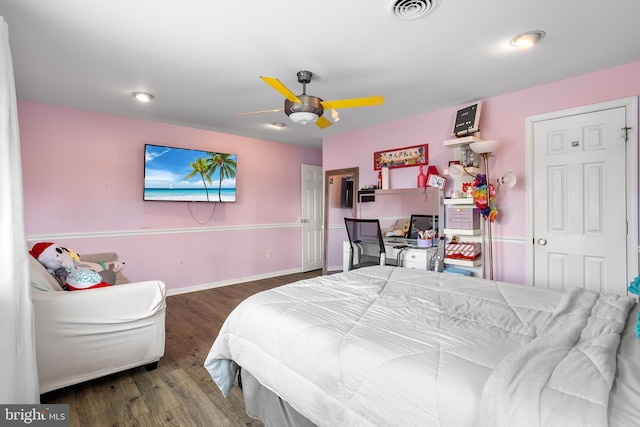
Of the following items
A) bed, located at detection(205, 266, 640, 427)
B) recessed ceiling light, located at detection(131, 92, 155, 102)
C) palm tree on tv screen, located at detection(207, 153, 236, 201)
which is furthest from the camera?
palm tree on tv screen, located at detection(207, 153, 236, 201)

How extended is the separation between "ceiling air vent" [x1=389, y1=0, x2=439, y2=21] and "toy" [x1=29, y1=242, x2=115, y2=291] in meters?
2.57

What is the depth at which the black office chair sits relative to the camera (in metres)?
3.38

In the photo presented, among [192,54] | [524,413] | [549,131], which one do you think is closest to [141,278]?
[192,54]

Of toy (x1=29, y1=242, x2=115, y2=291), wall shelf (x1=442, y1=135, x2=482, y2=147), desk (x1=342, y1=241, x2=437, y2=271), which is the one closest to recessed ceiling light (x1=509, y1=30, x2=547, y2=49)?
wall shelf (x1=442, y1=135, x2=482, y2=147)

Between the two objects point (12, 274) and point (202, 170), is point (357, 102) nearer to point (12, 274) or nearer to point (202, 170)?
point (12, 274)

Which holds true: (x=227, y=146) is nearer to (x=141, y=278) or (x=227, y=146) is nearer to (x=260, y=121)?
(x=260, y=121)

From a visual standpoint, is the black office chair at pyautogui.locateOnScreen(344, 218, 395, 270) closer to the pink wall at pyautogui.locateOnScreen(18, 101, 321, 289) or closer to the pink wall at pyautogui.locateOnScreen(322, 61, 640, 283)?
the pink wall at pyautogui.locateOnScreen(322, 61, 640, 283)

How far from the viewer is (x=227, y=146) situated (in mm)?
4707

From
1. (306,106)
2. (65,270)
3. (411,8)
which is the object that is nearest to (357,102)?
(306,106)

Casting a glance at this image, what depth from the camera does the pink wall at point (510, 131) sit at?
2.60 meters

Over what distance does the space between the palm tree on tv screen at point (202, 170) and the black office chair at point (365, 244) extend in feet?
6.86

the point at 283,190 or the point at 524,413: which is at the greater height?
the point at 283,190

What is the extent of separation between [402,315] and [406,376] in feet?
1.54

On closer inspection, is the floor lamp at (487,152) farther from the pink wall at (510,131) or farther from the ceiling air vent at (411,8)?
the ceiling air vent at (411,8)
